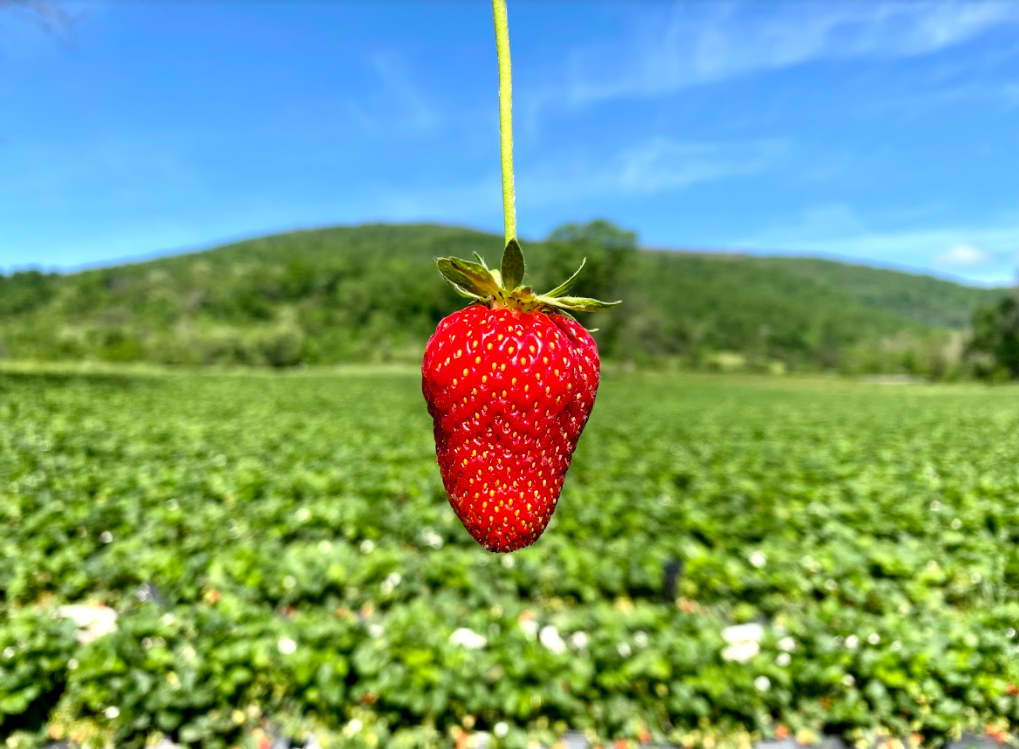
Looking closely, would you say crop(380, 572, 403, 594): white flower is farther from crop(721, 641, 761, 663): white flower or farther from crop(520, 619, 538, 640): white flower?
crop(721, 641, 761, 663): white flower

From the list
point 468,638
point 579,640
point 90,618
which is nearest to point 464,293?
point 468,638

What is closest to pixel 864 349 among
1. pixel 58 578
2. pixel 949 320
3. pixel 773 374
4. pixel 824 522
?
pixel 773 374

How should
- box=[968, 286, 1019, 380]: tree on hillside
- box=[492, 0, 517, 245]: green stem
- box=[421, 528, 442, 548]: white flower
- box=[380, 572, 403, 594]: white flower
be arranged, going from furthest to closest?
box=[968, 286, 1019, 380]: tree on hillside → box=[421, 528, 442, 548]: white flower → box=[380, 572, 403, 594]: white flower → box=[492, 0, 517, 245]: green stem

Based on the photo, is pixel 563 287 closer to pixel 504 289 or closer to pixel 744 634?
pixel 504 289

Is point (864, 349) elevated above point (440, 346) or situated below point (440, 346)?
below

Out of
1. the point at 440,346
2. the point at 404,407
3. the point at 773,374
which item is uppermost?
the point at 440,346

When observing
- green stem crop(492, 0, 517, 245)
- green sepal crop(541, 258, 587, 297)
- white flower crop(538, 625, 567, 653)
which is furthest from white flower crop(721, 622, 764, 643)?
green stem crop(492, 0, 517, 245)

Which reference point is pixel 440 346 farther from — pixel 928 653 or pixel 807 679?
pixel 928 653
